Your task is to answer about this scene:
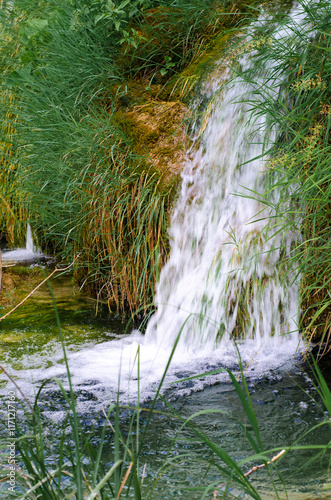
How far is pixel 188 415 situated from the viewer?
2.02 m

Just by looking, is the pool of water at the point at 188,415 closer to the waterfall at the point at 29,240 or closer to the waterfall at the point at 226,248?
the waterfall at the point at 226,248

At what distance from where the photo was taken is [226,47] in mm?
3416

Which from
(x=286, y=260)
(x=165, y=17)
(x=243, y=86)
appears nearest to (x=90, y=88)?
(x=165, y=17)

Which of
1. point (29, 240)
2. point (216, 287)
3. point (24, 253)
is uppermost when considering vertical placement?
point (29, 240)

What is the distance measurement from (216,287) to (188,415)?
2.83 ft

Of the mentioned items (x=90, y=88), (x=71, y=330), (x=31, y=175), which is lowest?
(x=71, y=330)

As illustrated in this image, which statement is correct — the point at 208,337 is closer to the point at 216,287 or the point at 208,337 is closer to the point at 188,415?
the point at 216,287

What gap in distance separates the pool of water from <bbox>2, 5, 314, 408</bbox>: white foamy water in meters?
0.05

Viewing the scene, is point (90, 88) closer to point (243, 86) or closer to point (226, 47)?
point (226, 47)

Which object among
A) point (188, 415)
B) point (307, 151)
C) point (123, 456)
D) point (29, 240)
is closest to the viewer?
point (123, 456)

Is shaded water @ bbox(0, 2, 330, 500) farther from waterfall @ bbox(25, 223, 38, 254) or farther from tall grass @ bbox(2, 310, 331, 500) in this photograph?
waterfall @ bbox(25, 223, 38, 254)

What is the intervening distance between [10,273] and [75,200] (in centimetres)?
103

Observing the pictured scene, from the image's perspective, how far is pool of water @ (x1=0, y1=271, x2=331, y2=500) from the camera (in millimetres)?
1368

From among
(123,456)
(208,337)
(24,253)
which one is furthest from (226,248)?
(24,253)
